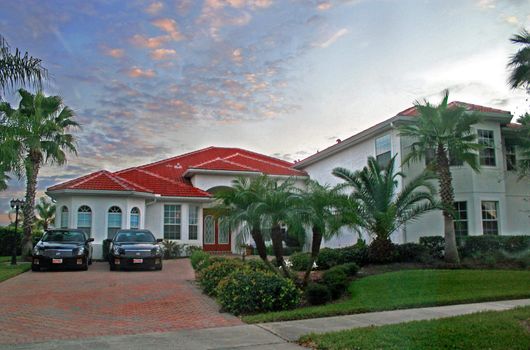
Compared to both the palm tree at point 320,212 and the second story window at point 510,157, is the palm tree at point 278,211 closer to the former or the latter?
the palm tree at point 320,212

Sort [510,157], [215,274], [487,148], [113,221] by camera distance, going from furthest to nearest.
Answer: [113,221], [510,157], [487,148], [215,274]

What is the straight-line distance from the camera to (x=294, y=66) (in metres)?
14.2

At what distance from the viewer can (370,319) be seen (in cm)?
888

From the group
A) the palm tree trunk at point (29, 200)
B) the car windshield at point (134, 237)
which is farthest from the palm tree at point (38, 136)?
the car windshield at point (134, 237)

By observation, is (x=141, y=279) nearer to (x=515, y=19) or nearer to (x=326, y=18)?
(x=326, y=18)

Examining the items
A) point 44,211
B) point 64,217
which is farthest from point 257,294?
point 44,211

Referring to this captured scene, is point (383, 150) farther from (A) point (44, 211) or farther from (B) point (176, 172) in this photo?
(A) point (44, 211)

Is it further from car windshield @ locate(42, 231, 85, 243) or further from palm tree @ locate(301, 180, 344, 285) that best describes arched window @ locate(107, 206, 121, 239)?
palm tree @ locate(301, 180, 344, 285)

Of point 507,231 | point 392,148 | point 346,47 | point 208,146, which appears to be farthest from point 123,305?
point 208,146

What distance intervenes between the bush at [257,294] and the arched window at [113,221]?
46.3ft

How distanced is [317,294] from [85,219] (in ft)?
50.9

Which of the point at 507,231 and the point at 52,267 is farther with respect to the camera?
the point at 507,231

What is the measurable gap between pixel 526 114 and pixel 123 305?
16.9 m

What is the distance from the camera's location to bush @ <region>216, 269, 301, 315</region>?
982 centimetres
